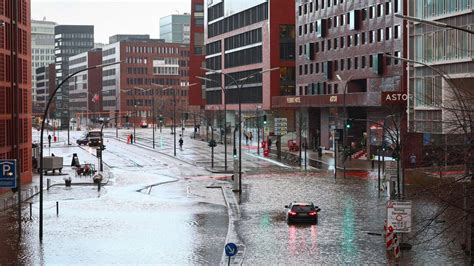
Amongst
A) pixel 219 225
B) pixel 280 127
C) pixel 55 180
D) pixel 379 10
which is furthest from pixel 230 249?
pixel 379 10

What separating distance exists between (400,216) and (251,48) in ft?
309

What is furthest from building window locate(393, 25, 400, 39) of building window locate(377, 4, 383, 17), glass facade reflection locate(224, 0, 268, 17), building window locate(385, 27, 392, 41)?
glass facade reflection locate(224, 0, 268, 17)

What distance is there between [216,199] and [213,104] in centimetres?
9563

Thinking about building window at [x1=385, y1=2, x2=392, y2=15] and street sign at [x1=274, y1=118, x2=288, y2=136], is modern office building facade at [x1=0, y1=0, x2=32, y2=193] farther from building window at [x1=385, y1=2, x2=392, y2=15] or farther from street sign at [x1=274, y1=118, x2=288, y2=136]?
building window at [x1=385, y1=2, x2=392, y2=15]

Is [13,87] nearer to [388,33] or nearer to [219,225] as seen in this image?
[219,225]

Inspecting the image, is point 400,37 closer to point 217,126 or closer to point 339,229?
point 339,229

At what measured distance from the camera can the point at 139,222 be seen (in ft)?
134

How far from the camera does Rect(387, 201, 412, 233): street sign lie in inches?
1234

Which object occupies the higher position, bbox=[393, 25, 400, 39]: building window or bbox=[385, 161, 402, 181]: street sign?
bbox=[393, 25, 400, 39]: building window

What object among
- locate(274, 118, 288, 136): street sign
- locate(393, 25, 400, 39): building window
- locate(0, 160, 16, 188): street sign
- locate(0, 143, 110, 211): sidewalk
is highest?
locate(393, 25, 400, 39): building window

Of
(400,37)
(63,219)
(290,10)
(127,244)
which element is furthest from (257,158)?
(127,244)

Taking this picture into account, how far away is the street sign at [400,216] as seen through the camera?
103 ft

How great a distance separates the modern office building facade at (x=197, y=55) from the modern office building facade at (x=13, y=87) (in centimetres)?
8940

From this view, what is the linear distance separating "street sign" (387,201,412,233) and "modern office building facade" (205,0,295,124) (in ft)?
229
